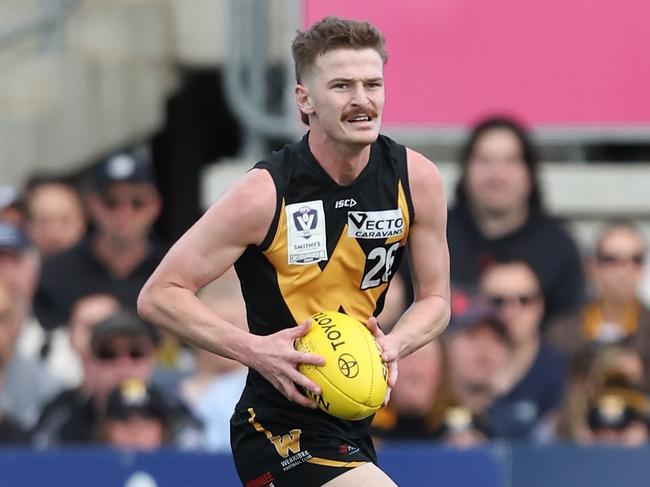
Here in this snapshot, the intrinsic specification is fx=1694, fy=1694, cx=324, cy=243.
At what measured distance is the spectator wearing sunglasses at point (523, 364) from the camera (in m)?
9.33

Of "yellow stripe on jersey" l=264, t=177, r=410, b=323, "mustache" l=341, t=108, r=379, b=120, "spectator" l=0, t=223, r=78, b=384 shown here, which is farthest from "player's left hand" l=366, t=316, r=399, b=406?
"spectator" l=0, t=223, r=78, b=384

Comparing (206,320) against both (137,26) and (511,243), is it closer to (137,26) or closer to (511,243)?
(511,243)

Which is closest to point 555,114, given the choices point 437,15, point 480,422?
point 437,15

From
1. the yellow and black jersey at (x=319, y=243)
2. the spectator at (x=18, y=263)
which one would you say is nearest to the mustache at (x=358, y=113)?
the yellow and black jersey at (x=319, y=243)

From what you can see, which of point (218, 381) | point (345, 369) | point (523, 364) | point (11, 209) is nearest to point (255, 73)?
point (11, 209)

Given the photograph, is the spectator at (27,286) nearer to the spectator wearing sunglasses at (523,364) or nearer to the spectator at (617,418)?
the spectator wearing sunglasses at (523,364)

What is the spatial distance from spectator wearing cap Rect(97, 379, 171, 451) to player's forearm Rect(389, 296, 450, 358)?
306 cm

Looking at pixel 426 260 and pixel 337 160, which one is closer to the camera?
pixel 337 160

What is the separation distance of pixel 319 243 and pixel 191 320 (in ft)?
1.75

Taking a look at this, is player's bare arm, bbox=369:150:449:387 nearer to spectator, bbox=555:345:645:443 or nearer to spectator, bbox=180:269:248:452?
spectator, bbox=180:269:248:452

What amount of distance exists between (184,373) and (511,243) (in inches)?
81.2

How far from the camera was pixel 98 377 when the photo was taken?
935 centimetres

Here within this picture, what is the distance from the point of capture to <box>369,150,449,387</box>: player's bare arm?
6219 mm

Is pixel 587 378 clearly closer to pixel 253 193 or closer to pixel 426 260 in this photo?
pixel 426 260
